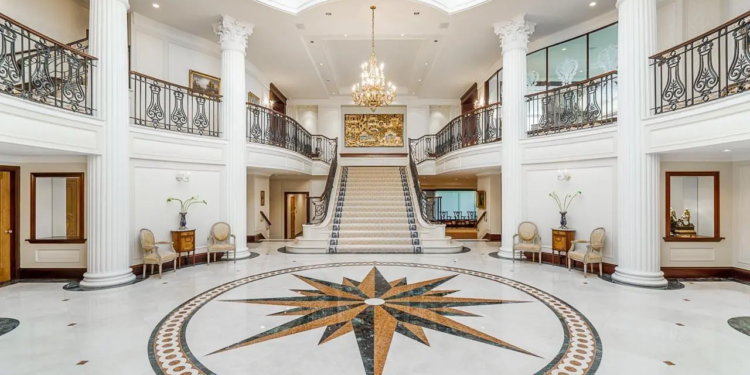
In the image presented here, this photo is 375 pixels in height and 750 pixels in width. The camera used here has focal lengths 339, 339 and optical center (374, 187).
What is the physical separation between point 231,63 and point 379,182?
5.88 m

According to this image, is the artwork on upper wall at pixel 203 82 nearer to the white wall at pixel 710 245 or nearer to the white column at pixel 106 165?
the white column at pixel 106 165

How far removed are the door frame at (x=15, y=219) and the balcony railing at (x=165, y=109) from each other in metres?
2.08

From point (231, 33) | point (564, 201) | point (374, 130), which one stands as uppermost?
point (231, 33)

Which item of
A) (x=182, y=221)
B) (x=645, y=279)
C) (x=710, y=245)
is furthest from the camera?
(x=182, y=221)

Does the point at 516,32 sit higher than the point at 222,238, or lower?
higher

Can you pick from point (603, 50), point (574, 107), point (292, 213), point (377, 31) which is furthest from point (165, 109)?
point (603, 50)

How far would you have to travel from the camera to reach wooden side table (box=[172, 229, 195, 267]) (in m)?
6.82

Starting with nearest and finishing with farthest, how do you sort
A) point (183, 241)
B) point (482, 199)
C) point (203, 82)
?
point (183, 241) → point (203, 82) → point (482, 199)

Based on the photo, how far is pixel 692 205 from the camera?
6.23m

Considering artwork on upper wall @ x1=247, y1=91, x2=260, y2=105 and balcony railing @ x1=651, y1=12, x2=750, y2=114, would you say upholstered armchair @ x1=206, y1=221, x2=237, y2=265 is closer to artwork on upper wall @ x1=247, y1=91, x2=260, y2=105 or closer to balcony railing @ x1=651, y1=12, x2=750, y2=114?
artwork on upper wall @ x1=247, y1=91, x2=260, y2=105

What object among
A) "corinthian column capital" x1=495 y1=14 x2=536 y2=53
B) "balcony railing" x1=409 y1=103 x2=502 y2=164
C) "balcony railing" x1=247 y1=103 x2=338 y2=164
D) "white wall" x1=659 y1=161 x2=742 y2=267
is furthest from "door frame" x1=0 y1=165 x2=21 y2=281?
"white wall" x1=659 y1=161 x2=742 y2=267

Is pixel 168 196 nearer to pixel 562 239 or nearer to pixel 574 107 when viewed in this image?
pixel 562 239

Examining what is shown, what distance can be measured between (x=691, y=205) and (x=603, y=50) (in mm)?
3838

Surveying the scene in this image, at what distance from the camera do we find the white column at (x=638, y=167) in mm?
5527
